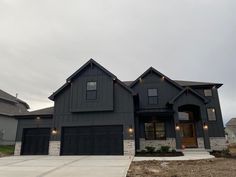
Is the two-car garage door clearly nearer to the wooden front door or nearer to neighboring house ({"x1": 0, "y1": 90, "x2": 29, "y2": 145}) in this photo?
the wooden front door

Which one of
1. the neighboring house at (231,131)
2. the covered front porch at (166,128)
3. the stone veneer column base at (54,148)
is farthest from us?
the neighboring house at (231,131)

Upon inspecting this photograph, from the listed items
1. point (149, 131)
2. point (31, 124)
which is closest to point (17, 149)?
point (31, 124)

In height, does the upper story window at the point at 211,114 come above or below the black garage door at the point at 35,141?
above

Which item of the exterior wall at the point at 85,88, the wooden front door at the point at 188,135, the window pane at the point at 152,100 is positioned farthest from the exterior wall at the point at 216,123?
the exterior wall at the point at 85,88

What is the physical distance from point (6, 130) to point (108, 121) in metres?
15.3

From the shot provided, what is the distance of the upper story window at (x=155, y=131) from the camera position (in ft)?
52.7

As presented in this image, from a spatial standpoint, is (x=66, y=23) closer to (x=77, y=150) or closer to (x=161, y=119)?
(x=77, y=150)

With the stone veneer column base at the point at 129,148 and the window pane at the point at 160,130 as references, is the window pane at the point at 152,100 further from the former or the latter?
the stone veneer column base at the point at 129,148

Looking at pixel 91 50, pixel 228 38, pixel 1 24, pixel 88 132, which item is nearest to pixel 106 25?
pixel 91 50

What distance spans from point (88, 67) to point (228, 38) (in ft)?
46.4

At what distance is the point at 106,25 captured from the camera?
15820 millimetres

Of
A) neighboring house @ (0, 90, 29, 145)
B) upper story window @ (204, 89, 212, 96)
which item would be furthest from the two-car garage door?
upper story window @ (204, 89, 212, 96)

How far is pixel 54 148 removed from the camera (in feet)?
47.9

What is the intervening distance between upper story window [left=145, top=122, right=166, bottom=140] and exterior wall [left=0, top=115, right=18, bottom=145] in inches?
677
